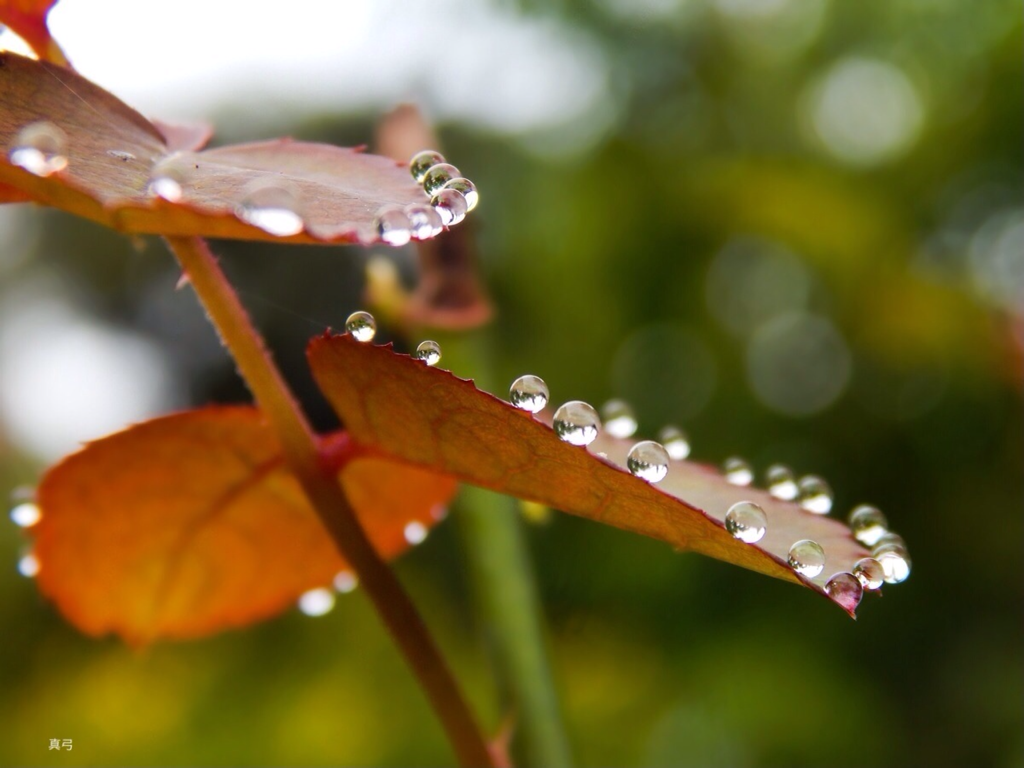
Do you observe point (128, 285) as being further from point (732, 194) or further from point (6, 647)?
point (732, 194)

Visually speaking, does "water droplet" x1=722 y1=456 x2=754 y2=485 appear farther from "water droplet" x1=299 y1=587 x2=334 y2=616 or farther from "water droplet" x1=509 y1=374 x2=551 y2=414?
"water droplet" x1=299 y1=587 x2=334 y2=616

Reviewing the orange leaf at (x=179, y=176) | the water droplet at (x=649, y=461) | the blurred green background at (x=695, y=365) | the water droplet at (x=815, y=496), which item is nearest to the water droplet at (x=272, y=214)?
the orange leaf at (x=179, y=176)

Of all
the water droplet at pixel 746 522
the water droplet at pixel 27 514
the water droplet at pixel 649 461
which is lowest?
the water droplet at pixel 746 522

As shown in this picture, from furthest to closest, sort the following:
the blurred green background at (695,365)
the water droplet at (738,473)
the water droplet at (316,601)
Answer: the blurred green background at (695,365), the water droplet at (316,601), the water droplet at (738,473)

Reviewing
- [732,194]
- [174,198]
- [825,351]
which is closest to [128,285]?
[732,194]

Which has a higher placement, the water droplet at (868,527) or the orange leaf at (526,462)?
the water droplet at (868,527)

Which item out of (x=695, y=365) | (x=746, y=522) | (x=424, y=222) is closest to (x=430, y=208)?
(x=424, y=222)

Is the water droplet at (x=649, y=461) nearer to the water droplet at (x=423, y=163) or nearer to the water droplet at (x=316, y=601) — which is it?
the water droplet at (x=423, y=163)
